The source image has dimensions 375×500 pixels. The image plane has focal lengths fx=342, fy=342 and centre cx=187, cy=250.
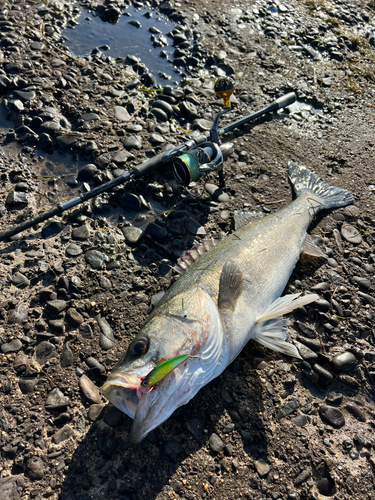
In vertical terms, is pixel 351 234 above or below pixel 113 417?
above

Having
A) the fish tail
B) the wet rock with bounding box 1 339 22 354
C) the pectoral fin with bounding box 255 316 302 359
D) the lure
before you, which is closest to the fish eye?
the lure

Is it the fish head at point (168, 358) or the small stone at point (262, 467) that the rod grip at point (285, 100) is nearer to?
the fish head at point (168, 358)

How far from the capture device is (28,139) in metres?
5.36

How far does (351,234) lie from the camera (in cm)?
521

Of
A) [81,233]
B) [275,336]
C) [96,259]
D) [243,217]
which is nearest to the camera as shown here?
[275,336]

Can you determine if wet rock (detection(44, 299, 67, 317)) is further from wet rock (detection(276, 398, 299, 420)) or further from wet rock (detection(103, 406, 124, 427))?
wet rock (detection(276, 398, 299, 420))

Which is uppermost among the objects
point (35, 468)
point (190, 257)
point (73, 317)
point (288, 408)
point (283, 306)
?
point (283, 306)

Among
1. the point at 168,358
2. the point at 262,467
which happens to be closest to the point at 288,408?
the point at 262,467

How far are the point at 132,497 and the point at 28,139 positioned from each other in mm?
4990

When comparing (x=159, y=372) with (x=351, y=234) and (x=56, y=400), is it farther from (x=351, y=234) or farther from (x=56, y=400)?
(x=351, y=234)

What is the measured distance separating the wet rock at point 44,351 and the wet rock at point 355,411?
3.11 metres

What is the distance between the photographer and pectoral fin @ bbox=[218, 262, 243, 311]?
349cm

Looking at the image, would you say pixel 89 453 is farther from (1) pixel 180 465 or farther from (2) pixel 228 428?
(2) pixel 228 428

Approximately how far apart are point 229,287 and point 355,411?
Answer: 5.98ft
